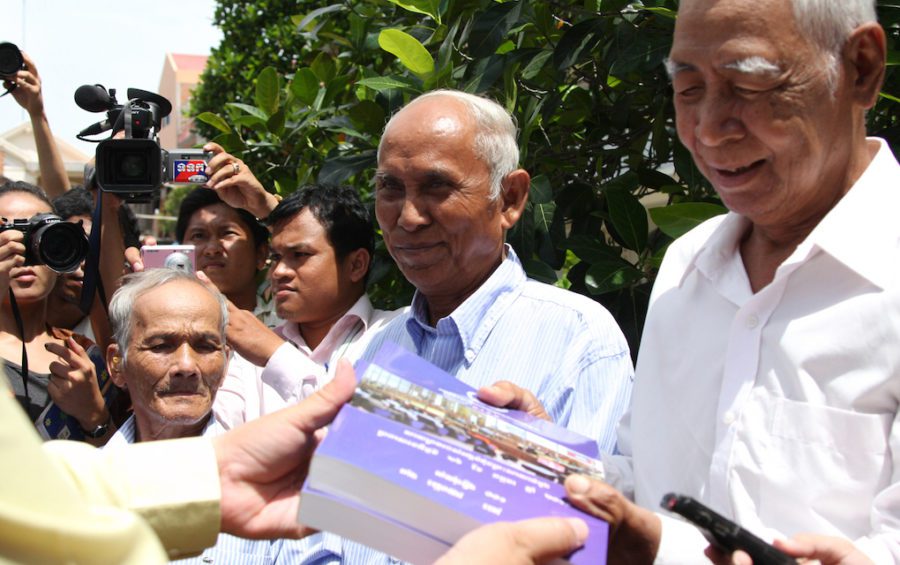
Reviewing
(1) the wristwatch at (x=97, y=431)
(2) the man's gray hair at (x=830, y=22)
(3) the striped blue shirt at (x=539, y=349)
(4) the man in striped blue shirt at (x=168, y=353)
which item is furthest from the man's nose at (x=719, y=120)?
(1) the wristwatch at (x=97, y=431)

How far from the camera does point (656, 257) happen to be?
2.78 m

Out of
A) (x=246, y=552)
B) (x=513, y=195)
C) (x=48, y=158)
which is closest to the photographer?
(x=246, y=552)

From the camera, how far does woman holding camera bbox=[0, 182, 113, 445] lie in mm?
3322

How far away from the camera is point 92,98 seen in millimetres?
3607

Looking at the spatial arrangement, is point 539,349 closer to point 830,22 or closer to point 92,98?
point 830,22

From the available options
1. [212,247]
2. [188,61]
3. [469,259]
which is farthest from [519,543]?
[188,61]

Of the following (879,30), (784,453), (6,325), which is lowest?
(6,325)

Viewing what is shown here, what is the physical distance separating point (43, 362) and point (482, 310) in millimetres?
1958

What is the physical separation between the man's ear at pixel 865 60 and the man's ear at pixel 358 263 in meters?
2.35

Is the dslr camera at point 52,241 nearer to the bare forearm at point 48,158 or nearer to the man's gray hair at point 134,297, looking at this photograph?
the man's gray hair at point 134,297

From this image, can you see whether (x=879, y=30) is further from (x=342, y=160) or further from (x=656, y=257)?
(x=342, y=160)

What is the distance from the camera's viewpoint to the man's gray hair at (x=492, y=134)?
9.02 ft

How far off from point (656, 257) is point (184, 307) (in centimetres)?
156

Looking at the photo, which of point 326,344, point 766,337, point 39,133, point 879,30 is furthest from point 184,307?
point 879,30
